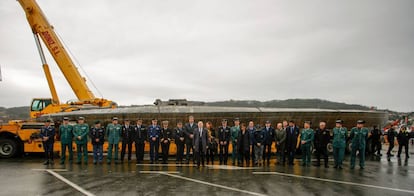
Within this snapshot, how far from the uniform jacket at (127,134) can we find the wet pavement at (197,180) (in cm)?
121

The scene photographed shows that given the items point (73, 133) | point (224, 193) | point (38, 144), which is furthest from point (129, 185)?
point (38, 144)

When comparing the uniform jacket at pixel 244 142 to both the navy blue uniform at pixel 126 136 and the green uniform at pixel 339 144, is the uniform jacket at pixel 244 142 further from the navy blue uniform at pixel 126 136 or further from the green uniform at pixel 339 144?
the navy blue uniform at pixel 126 136

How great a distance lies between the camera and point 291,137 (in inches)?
461

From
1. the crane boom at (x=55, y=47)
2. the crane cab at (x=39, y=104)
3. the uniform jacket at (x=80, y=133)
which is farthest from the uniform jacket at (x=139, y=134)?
the crane boom at (x=55, y=47)

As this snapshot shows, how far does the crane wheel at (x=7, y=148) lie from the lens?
13.4m

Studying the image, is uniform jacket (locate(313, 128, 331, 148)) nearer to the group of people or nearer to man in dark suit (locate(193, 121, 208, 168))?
the group of people

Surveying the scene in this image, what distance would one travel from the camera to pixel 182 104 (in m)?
18.2

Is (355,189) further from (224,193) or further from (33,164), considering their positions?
(33,164)

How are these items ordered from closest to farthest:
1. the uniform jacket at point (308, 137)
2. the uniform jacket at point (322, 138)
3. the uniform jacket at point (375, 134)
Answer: the uniform jacket at point (322, 138) < the uniform jacket at point (308, 137) < the uniform jacket at point (375, 134)

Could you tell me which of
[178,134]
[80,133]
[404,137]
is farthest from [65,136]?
[404,137]

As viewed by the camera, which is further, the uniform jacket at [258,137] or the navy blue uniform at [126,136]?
the navy blue uniform at [126,136]

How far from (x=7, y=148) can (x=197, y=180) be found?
10021mm

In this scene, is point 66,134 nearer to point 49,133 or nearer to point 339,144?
point 49,133

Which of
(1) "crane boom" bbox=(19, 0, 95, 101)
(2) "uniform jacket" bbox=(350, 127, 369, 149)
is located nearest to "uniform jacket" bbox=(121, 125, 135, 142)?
(2) "uniform jacket" bbox=(350, 127, 369, 149)
